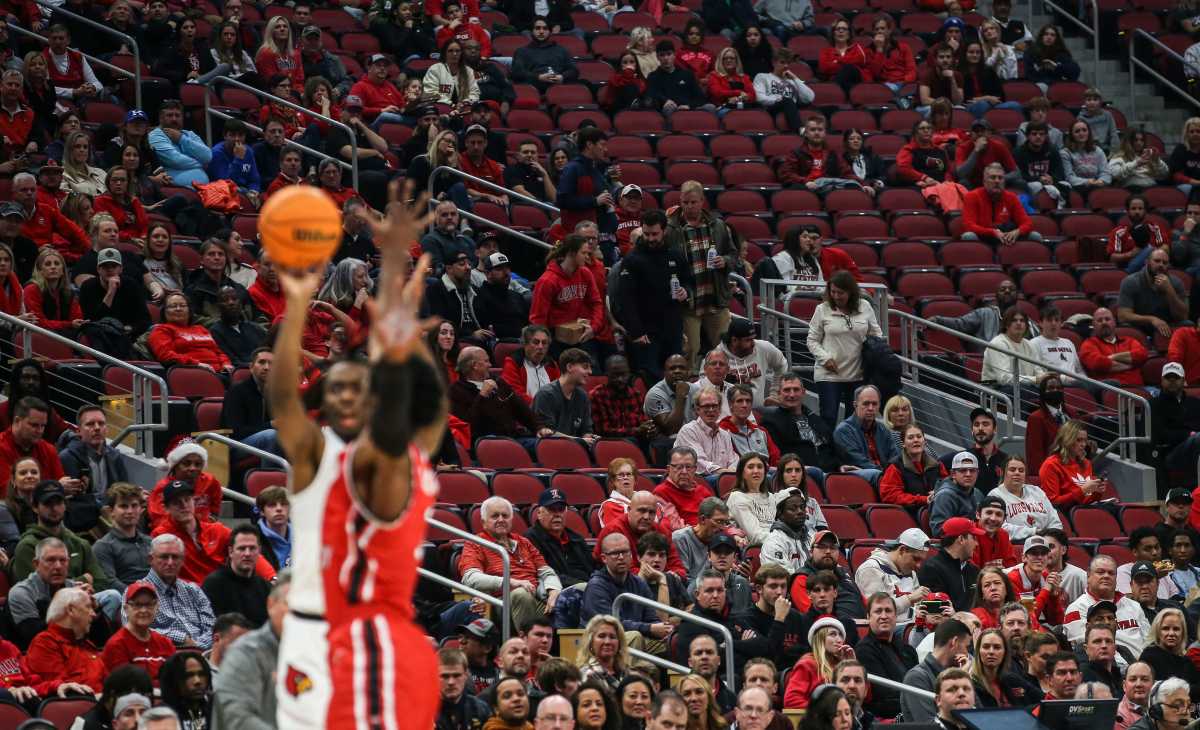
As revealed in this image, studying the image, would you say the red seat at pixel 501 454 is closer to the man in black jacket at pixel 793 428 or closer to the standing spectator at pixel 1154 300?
the man in black jacket at pixel 793 428

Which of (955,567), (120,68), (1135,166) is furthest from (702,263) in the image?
(1135,166)

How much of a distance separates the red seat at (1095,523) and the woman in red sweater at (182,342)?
6229 millimetres

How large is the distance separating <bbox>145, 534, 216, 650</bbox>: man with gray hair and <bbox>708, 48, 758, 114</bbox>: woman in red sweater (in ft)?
35.4

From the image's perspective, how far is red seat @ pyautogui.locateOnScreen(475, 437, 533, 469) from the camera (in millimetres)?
13883

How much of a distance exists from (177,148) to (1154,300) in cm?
861

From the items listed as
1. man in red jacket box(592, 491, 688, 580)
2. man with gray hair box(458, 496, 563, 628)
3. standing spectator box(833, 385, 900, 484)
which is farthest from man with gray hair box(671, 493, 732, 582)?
standing spectator box(833, 385, 900, 484)

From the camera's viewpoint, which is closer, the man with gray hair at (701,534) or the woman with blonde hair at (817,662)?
the woman with blonde hair at (817,662)

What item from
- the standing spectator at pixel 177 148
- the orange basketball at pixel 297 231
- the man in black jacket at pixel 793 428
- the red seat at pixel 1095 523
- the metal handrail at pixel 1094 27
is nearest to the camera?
the orange basketball at pixel 297 231

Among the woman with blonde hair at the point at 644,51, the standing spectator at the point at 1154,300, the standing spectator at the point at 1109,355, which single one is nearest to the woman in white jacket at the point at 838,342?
the standing spectator at the point at 1109,355

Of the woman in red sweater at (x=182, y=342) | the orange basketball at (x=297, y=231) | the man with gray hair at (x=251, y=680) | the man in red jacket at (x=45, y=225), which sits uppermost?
the orange basketball at (x=297, y=231)

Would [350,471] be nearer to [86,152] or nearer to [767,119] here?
[86,152]

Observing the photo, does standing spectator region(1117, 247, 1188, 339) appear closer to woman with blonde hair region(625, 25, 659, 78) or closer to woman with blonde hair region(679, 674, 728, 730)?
woman with blonde hair region(625, 25, 659, 78)

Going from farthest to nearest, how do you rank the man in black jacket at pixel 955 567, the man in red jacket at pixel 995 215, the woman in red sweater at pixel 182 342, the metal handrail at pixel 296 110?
the man in red jacket at pixel 995 215, the metal handrail at pixel 296 110, the woman in red sweater at pixel 182 342, the man in black jacket at pixel 955 567

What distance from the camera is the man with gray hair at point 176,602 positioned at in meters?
10.4
